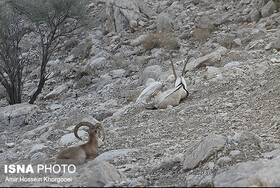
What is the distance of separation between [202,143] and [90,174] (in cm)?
133

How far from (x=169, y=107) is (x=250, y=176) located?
13.3ft

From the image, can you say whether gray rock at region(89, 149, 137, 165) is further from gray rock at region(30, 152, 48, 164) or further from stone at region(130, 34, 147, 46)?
stone at region(130, 34, 147, 46)

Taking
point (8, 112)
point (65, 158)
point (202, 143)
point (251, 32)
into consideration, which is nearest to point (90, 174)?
point (202, 143)

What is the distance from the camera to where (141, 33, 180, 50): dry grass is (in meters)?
10.7

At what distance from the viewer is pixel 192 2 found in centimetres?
1367

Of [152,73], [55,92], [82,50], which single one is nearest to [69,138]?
[152,73]

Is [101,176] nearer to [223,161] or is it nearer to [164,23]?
[223,161]

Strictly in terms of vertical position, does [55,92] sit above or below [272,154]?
above

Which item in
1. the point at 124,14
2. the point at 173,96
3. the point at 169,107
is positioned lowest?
the point at 169,107

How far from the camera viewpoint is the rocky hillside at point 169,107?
135 inches

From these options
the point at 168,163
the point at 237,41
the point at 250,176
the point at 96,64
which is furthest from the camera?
the point at 96,64

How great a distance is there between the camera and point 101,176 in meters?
2.86

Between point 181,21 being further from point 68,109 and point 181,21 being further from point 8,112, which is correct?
point 8,112

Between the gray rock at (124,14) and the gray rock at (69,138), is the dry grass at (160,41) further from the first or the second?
the gray rock at (69,138)
